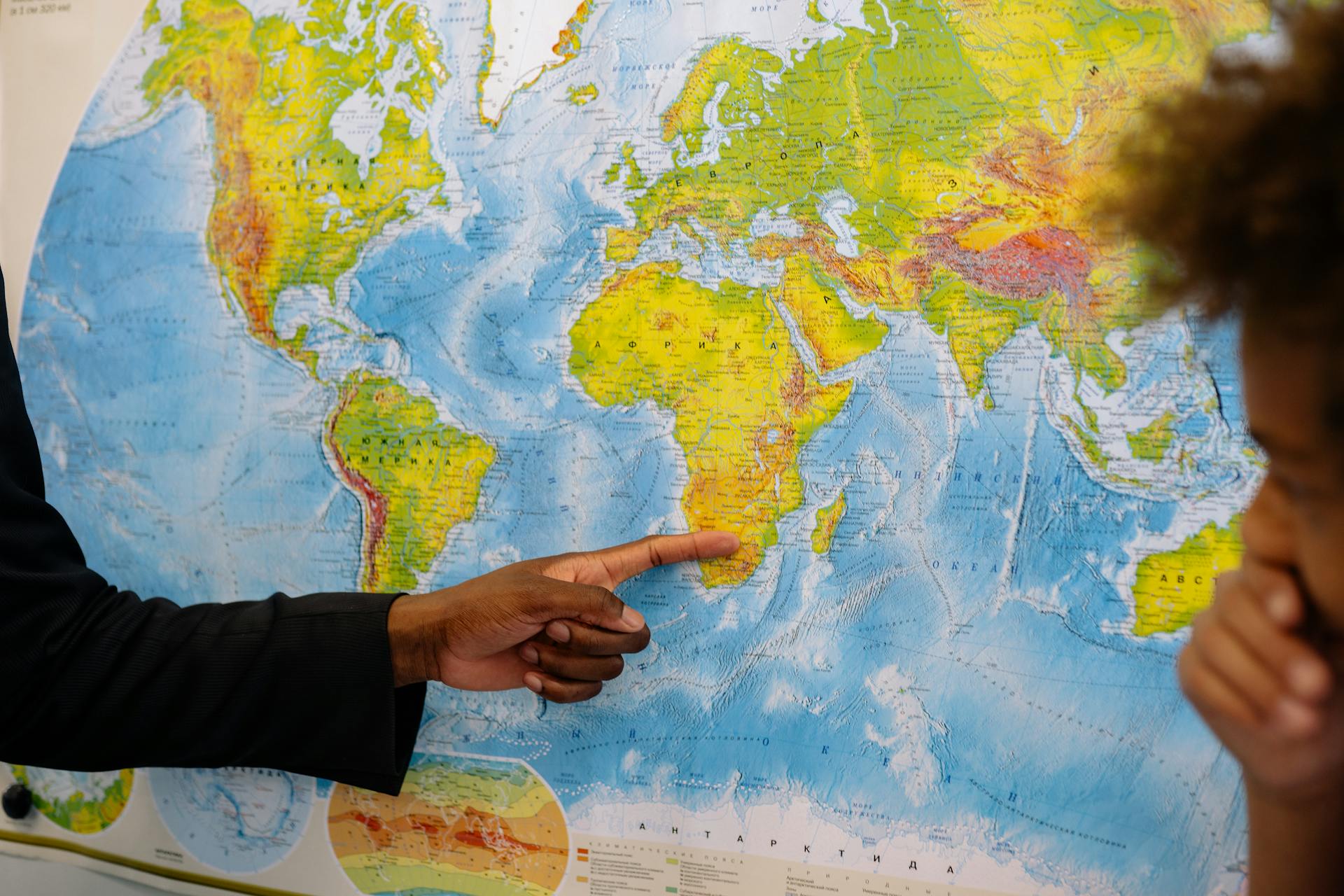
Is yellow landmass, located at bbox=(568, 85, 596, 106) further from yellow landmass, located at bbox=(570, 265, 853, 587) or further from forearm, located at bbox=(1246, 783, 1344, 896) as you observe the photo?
forearm, located at bbox=(1246, 783, 1344, 896)

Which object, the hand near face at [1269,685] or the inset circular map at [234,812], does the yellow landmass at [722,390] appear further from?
the inset circular map at [234,812]

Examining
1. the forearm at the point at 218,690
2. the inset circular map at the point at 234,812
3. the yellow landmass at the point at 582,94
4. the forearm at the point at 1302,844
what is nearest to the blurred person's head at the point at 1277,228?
the forearm at the point at 1302,844

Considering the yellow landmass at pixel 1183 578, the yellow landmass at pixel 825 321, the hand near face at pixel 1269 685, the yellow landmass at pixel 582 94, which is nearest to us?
the hand near face at pixel 1269 685

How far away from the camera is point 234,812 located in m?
1.44

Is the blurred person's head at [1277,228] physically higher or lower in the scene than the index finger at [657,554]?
higher

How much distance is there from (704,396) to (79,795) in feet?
4.18

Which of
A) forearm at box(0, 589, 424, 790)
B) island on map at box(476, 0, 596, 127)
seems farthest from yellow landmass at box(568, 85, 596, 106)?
forearm at box(0, 589, 424, 790)

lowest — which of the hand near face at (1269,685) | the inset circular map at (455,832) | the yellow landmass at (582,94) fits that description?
the inset circular map at (455,832)

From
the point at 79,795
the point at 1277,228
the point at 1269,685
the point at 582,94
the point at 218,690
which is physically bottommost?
the point at 79,795

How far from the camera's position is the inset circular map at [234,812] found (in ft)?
4.65

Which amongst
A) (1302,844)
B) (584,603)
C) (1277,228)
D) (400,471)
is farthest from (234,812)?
(1277,228)

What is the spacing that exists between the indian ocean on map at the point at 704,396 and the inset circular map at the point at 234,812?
0.04ft

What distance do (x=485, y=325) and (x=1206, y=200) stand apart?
1.03 meters

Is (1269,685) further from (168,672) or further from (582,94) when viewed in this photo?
(168,672)
